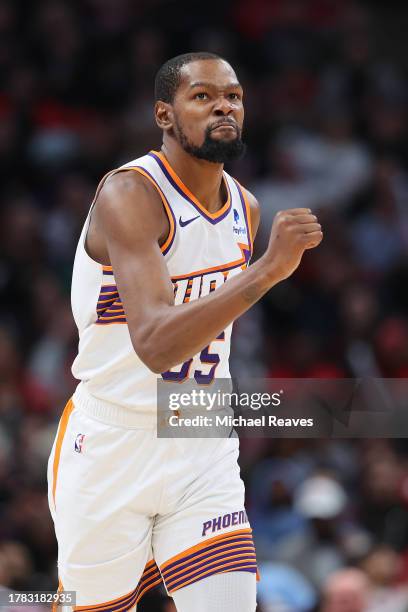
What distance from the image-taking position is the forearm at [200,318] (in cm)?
383

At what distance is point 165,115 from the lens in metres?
4.63

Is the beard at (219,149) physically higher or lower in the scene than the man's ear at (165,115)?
lower

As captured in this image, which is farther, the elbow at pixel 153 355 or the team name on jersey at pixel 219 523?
the team name on jersey at pixel 219 523

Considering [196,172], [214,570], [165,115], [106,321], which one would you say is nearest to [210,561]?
[214,570]

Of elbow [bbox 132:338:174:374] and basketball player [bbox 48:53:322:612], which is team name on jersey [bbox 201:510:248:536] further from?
elbow [bbox 132:338:174:374]

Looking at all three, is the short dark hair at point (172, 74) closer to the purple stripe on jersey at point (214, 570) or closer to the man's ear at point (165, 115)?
the man's ear at point (165, 115)

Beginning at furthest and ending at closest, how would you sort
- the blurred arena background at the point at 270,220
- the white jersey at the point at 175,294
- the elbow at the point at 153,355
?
the blurred arena background at the point at 270,220 < the white jersey at the point at 175,294 < the elbow at the point at 153,355

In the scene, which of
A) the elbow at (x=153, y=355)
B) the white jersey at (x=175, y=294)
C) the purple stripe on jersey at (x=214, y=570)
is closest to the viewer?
the elbow at (x=153, y=355)

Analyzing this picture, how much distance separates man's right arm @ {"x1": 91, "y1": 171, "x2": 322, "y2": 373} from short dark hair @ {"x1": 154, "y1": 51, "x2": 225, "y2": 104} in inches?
18.4

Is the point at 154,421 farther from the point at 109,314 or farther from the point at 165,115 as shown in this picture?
the point at 165,115

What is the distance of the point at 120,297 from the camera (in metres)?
4.14

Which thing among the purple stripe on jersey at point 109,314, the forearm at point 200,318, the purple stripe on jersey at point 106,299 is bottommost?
the forearm at point 200,318

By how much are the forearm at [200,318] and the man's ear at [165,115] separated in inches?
38.3

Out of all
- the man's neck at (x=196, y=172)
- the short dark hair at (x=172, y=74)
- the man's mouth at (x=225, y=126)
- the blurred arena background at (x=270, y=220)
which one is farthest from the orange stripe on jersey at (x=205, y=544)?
the blurred arena background at (x=270, y=220)
